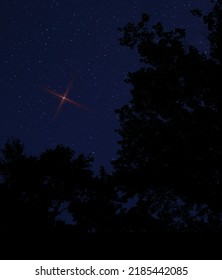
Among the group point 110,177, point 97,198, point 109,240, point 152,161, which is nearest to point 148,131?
point 152,161

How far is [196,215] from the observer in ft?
51.4

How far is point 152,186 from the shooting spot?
1498cm

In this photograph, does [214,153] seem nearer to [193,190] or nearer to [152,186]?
[193,190]

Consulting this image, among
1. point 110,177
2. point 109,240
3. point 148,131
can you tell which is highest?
point 148,131

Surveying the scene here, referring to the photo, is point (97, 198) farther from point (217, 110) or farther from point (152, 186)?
point (217, 110)

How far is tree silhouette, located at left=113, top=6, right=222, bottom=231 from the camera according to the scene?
13820 millimetres

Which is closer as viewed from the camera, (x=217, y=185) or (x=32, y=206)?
(x=217, y=185)

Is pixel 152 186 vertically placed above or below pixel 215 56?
below

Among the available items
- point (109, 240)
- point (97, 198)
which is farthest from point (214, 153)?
point (97, 198)

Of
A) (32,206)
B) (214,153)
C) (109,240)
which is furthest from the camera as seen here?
(32,206)

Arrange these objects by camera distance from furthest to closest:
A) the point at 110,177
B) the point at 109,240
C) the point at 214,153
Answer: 1. the point at 110,177
2. the point at 214,153
3. the point at 109,240

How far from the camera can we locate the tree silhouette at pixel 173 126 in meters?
13.8

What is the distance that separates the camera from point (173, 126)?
14672 millimetres

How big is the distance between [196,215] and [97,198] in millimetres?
10796
